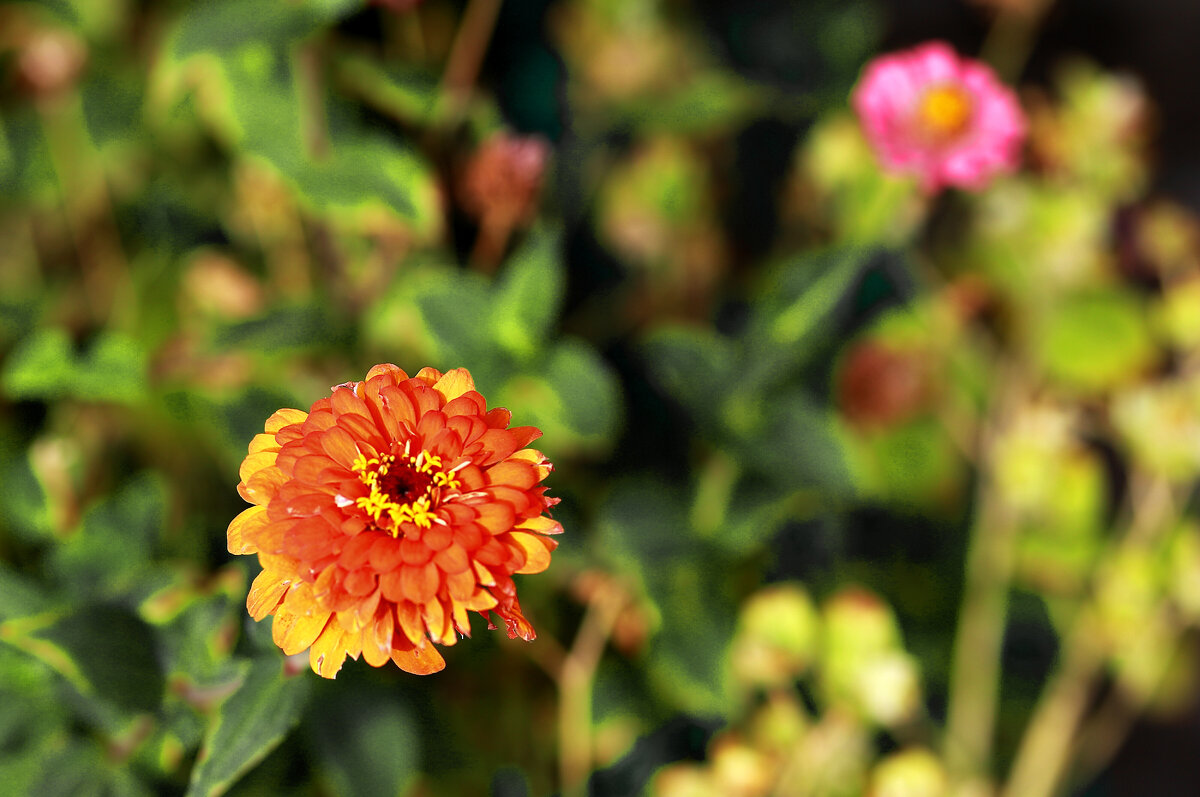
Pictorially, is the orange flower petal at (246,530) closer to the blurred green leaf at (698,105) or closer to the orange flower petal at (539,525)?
the orange flower petal at (539,525)

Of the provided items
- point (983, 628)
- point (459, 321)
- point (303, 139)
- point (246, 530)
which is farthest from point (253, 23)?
point (983, 628)

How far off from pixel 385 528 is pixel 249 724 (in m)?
0.09

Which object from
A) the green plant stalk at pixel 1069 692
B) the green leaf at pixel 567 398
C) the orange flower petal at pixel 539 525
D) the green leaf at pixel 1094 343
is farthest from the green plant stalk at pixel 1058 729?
the orange flower petal at pixel 539 525

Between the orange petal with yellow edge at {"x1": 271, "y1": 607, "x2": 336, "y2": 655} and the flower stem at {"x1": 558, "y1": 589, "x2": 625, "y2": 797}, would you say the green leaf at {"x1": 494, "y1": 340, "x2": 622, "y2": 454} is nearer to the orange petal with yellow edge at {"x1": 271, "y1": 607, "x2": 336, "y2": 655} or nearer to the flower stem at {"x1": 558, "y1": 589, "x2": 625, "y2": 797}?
the flower stem at {"x1": 558, "y1": 589, "x2": 625, "y2": 797}

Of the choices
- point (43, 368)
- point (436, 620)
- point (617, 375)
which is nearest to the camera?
point (436, 620)

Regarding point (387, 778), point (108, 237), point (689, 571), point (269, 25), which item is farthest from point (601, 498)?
point (108, 237)

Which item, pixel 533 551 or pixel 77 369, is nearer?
pixel 533 551

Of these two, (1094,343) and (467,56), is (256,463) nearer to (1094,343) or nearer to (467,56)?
(467,56)

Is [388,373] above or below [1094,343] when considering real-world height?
above

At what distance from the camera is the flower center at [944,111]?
1.62ft

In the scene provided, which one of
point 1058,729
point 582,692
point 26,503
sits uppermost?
point 26,503

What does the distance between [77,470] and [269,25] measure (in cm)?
Result: 25

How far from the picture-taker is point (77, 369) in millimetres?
465

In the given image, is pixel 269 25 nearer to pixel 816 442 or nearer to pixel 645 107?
pixel 645 107
